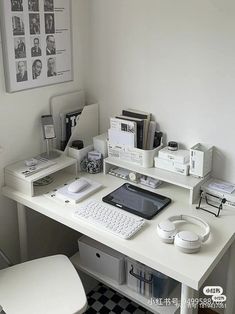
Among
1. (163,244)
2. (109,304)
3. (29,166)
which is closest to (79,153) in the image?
(29,166)

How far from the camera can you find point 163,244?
136 centimetres

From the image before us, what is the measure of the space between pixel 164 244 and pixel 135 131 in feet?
2.01

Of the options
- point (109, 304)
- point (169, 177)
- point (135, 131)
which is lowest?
point (109, 304)

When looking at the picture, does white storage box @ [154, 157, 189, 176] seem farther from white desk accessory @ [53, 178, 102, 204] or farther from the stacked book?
white desk accessory @ [53, 178, 102, 204]

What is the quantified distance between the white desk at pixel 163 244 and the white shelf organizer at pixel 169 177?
66 millimetres

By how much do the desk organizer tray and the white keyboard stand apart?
0.30 m

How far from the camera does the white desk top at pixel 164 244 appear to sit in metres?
1.24

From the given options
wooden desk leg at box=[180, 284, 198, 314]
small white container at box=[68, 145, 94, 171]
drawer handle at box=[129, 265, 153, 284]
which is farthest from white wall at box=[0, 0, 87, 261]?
wooden desk leg at box=[180, 284, 198, 314]

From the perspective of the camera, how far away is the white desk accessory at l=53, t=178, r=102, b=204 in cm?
163

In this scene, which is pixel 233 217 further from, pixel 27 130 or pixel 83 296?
pixel 27 130

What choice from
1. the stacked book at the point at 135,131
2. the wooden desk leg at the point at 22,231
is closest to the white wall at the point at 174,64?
the stacked book at the point at 135,131

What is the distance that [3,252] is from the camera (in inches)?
71.1

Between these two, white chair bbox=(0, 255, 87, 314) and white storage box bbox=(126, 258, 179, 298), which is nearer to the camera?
white chair bbox=(0, 255, 87, 314)

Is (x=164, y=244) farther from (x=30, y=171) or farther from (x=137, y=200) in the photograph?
(x=30, y=171)
